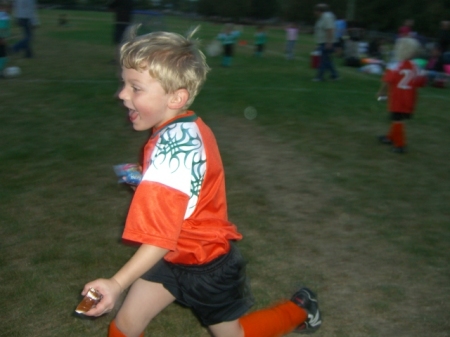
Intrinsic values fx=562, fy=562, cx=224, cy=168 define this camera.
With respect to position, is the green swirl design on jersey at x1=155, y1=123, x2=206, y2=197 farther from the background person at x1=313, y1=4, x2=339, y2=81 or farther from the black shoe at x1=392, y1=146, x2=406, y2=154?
the background person at x1=313, y1=4, x2=339, y2=81

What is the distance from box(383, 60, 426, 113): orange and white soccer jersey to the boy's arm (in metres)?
5.58

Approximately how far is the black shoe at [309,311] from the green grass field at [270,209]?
9 centimetres

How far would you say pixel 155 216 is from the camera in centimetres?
174

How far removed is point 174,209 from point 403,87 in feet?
18.3

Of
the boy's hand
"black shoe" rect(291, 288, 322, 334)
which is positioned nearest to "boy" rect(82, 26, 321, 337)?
the boy's hand

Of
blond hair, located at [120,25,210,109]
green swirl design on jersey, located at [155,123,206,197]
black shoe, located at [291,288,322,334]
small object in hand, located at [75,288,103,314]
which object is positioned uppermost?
blond hair, located at [120,25,210,109]

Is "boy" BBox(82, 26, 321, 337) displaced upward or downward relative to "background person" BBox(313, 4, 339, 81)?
upward

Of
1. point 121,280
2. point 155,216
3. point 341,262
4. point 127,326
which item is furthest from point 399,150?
point 121,280

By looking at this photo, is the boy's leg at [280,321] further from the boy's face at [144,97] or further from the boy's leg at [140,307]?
the boy's face at [144,97]

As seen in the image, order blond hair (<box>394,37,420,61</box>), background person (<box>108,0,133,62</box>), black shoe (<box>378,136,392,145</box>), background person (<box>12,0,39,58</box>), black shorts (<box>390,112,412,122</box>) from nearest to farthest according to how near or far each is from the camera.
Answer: blond hair (<box>394,37,420,61</box>) < black shorts (<box>390,112,412,122</box>) < black shoe (<box>378,136,392,145</box>) < background person (<box>108,0,133,62</box>) < background person (<box>12,0,39,58</box>)

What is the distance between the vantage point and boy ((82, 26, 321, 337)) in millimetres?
1736

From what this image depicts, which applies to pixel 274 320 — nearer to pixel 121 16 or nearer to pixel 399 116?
pixel 399 116

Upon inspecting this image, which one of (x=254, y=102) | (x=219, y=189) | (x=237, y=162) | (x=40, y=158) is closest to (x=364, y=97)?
(x=254, y=102)

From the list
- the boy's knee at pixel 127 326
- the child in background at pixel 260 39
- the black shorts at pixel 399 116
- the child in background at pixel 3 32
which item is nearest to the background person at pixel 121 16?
the child in background at pixel 3 32
